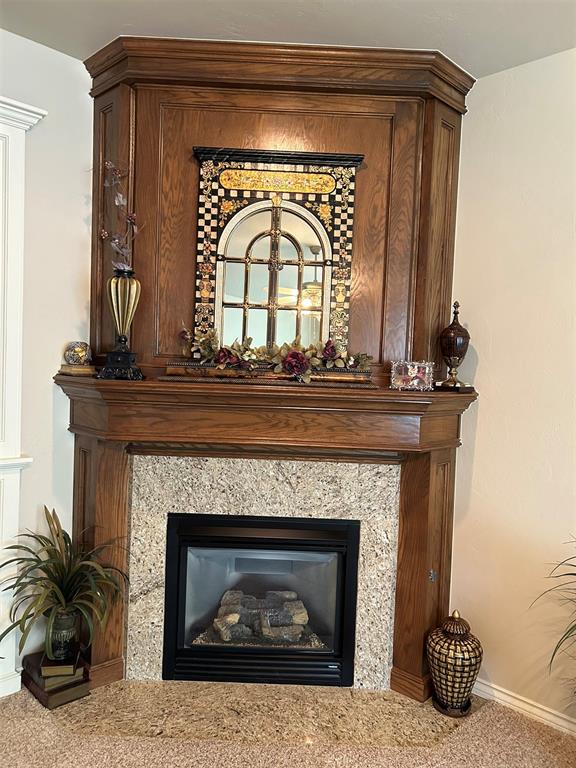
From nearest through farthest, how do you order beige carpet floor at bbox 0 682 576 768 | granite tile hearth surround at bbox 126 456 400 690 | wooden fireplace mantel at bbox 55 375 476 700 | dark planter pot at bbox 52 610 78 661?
beige carpet floor at bbox 0 682 576 768, wooden fireplace mantel at bbox 55 375 476 700, dark planter pot at bbox 52 610 78 661, granite tile hearth surround at bbox 126 456 400 690

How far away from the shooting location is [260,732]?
2279mm

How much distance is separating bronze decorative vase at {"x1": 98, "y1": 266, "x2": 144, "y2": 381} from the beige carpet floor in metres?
1.34

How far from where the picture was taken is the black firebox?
261cm

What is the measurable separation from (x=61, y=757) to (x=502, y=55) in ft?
10.3

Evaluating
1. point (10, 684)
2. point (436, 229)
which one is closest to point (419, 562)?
point (436, 229)

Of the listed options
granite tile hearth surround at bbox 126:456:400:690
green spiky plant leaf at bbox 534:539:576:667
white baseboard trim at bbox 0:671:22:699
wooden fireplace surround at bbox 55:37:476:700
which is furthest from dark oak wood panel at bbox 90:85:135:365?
green spiky plant leaf at bbox 534:539:576:667

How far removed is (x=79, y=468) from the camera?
8.70 ft

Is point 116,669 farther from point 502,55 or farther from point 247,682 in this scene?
point 502,55

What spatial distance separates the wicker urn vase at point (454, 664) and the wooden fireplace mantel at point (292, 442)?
0.08 metres

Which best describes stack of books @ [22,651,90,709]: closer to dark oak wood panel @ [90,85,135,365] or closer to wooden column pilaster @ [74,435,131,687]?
wooden column pilaster @ [74,435,131,687]

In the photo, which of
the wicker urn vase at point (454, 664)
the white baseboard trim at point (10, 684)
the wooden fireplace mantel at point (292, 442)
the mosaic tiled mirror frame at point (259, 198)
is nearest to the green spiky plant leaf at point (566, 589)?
the wicker urn vase at point (454, 664)

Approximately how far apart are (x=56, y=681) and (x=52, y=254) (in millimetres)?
1777

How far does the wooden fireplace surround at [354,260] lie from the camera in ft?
7.79

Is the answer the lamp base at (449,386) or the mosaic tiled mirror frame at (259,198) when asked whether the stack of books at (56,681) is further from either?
the lamp base at (449,386)
